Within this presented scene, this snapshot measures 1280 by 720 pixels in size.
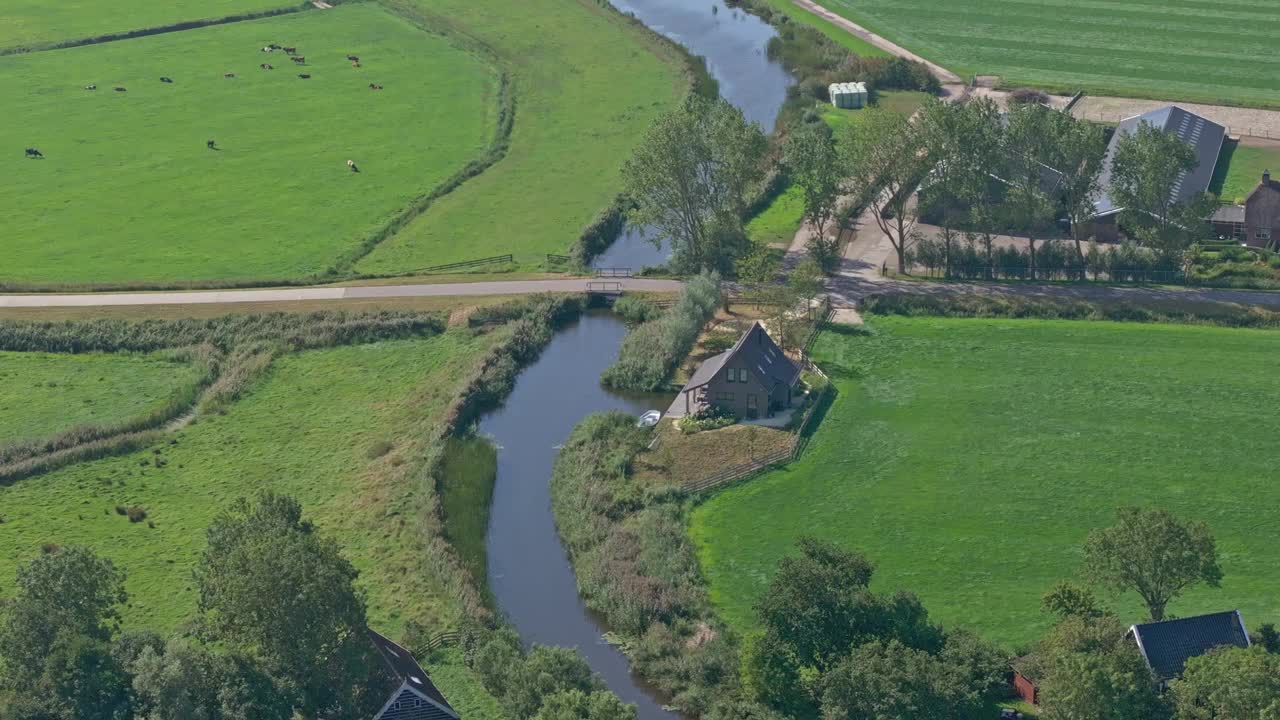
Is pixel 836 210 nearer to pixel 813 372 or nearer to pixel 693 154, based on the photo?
pixel 693 154

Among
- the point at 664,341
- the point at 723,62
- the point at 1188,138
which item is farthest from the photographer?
the point at 723,62

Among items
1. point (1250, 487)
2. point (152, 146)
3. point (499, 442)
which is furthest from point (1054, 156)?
point (152, 146)

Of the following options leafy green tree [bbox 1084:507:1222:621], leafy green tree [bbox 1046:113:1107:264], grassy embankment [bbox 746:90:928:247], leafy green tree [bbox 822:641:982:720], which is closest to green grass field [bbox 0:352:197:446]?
grassy embankment [bbox 746:90:928:247]

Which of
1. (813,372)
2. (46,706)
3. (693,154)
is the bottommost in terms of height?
(46,706)

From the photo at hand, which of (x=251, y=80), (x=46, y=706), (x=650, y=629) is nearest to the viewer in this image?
(x=46, y=706)

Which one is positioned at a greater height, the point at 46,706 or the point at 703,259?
the point at 703,259

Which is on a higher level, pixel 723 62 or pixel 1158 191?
pixel 723 62

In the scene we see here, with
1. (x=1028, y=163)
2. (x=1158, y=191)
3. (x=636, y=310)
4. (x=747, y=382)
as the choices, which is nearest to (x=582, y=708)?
(x=747, y=382)

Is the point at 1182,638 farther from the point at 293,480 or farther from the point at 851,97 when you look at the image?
the point at 851,97
